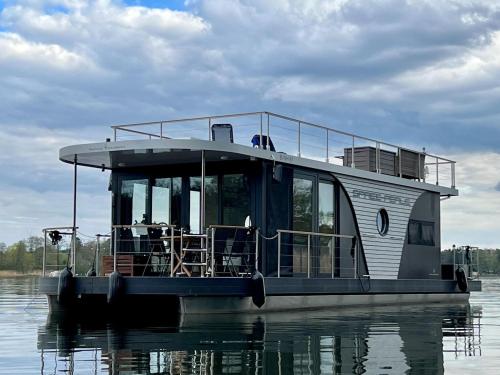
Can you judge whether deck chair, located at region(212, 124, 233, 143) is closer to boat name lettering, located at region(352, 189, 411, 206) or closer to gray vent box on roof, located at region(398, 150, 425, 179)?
boat name lettering, located at region(352, 189, 411, 206)

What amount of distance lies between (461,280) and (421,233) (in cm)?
195

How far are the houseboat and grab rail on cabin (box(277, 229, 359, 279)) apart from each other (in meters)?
0.02

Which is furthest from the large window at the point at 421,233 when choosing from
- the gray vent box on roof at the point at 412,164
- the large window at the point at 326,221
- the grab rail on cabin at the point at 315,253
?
the large window at the point at 326,221

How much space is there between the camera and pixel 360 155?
19828 millimetres

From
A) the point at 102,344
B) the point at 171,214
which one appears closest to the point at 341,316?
the point at 171,214

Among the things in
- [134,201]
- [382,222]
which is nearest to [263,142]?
[134,201]

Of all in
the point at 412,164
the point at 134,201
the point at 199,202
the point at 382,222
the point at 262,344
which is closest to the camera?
the point at 262,344

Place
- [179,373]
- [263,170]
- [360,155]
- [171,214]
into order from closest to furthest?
[179,373] < [263,170] < [171,214] < [360,155]

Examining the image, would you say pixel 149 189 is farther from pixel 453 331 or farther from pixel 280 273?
pixel 453 331

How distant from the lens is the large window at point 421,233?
20694 millimetres

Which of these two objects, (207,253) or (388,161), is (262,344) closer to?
(207,253)

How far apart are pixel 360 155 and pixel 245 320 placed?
24.0 ft

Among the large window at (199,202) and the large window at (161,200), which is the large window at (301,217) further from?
the large window at (161,200)

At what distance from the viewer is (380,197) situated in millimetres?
19359
